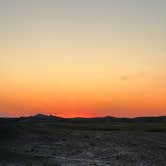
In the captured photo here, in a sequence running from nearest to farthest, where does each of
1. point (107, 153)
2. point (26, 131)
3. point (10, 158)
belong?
point (10, 158) → point (107, 153) → point (26, 131)

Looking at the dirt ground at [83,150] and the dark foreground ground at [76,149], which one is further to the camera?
the dark foreground ground at [76,149]

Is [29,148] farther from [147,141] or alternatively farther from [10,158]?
[147,141]

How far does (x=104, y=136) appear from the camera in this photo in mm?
52406

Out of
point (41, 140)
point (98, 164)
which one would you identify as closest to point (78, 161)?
point (98, 164)

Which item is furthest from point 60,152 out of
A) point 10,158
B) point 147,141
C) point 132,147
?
point 147,141

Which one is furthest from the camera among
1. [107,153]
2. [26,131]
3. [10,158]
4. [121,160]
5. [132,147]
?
[26,131]

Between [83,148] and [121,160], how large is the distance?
5.89 meters

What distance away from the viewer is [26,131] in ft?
167

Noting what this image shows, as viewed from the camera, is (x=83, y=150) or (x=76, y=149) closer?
(x=83, y=150)

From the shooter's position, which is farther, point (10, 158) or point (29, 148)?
point (29, 148)

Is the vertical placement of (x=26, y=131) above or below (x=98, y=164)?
above

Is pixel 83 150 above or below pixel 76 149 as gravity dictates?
below

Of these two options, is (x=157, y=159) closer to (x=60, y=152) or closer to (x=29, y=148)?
(x=60, y=152)

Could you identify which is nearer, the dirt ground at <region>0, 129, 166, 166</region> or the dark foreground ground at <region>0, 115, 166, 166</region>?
the dirt ground at <region>0, 129, 166, 166</region>
